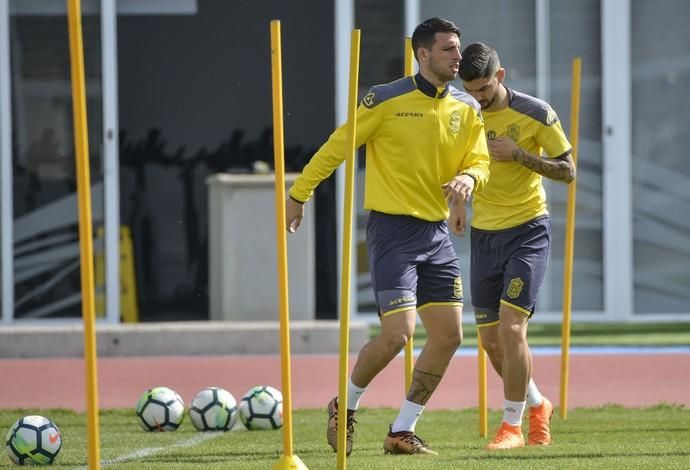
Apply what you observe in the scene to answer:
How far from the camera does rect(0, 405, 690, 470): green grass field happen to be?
6957mm

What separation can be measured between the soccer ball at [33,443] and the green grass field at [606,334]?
6871mm

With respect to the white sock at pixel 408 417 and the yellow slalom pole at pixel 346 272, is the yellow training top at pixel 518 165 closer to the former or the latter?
the white sock at pixel 408 417

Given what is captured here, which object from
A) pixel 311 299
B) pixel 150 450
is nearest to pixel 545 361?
pixel 311 299

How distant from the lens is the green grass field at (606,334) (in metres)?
14.1

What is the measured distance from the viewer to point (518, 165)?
7.96 metres

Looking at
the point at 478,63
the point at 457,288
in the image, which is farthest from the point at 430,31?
the point at 457,288

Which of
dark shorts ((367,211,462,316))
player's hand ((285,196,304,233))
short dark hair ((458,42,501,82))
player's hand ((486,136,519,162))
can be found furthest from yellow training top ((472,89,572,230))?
player's hand ((285,196,304,233))

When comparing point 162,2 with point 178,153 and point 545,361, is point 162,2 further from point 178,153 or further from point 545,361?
point 545,361

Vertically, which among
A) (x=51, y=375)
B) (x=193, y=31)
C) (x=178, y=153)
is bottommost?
(x=51, y=375)

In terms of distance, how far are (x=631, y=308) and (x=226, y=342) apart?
184 inches

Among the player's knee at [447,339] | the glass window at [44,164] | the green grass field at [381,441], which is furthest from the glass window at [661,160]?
the player's knee at [447,339]

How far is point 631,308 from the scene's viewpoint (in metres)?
15.9

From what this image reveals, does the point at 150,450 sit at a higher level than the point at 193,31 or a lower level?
lower

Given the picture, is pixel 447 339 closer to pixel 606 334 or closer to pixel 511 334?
pixel 511 334
